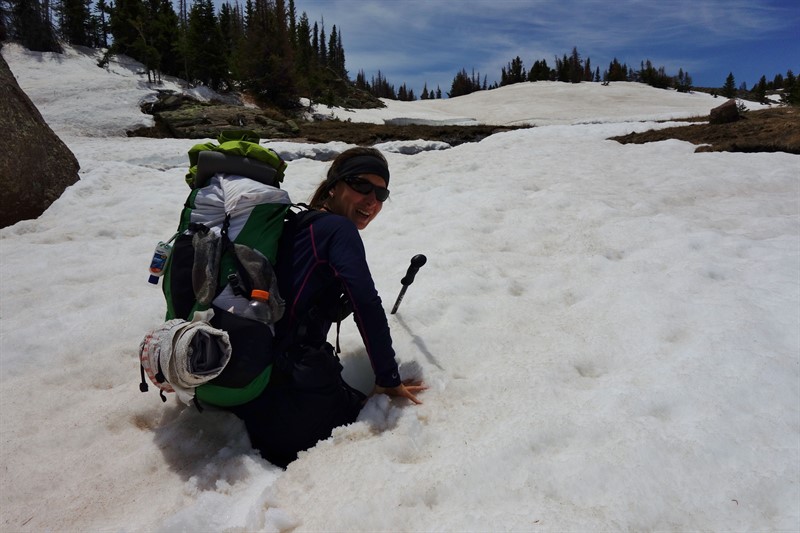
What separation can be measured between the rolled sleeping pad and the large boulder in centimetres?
620

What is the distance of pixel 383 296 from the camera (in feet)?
14.9

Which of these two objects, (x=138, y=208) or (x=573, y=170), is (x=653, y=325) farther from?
(x=138, y=208)

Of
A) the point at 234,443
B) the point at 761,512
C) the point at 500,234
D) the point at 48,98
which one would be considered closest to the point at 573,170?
the point at 500,234

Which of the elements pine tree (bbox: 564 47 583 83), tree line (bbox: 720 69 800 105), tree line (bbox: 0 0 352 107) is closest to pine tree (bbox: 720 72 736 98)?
tree line (bbox: 720 69 800 105)

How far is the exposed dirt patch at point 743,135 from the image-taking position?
835 centimetres

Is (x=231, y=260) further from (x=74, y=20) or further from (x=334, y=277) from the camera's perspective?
(x=74, y=20)

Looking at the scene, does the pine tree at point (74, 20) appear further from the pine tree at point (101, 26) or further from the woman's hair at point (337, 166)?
the woman's hair at point (337, 166)

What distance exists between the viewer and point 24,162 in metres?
6.81

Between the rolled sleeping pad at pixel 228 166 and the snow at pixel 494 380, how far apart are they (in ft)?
5.19

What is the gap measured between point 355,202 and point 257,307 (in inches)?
42.5

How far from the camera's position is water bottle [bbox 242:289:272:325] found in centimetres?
235

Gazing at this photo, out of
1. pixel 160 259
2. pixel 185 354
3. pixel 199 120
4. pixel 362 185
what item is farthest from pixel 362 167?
pixel 199 120

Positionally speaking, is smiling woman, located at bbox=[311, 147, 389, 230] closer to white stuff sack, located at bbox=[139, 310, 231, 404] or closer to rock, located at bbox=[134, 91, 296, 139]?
white stuff sack, located at bbox=[139, 310, 231, 404]

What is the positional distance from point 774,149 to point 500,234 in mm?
6599
